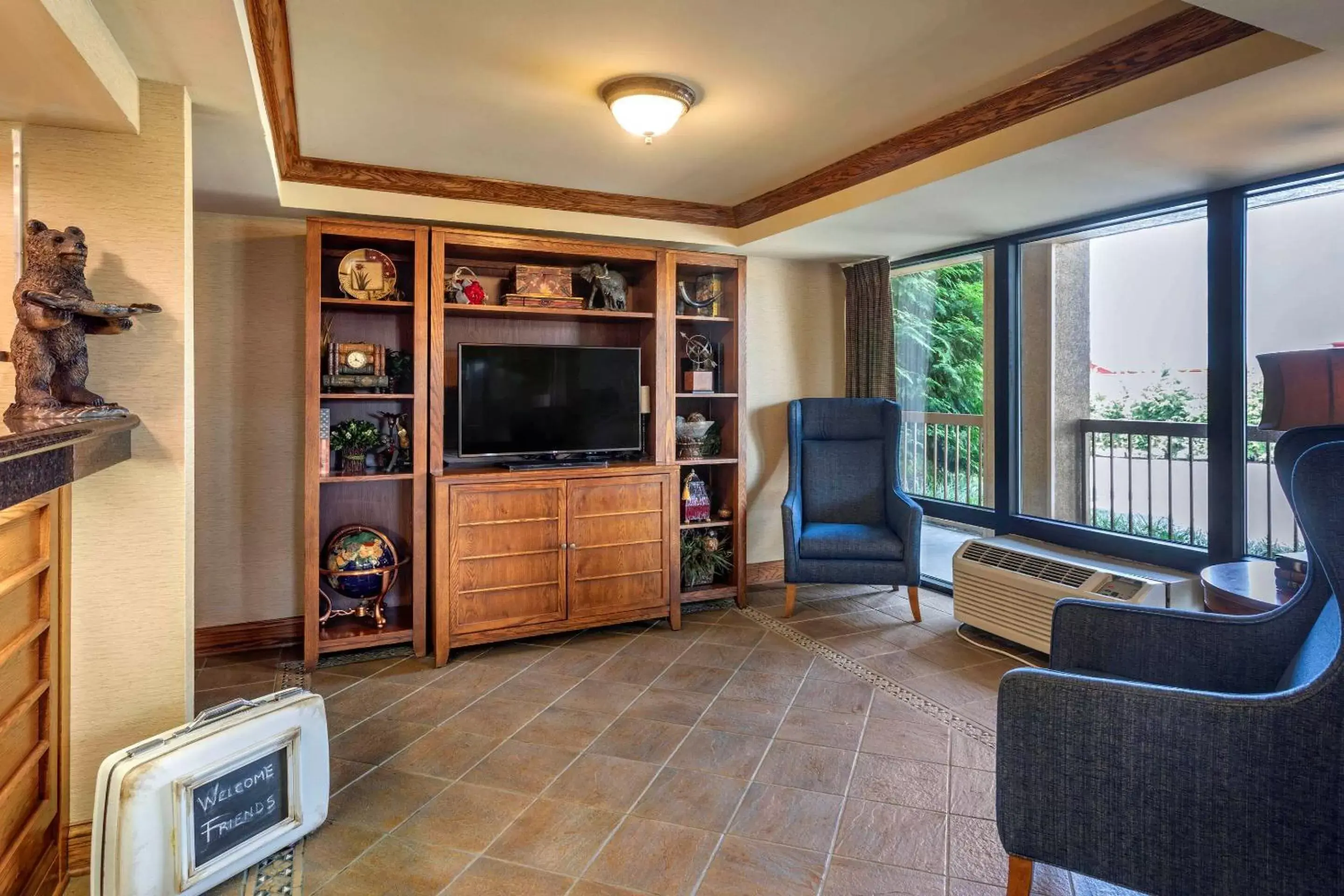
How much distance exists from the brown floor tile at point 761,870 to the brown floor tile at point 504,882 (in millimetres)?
388

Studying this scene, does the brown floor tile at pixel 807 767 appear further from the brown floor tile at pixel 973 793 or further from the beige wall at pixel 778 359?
the beige wall at pixel 778 359

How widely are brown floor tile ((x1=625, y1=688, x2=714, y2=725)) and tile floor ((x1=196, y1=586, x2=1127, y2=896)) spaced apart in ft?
0.04

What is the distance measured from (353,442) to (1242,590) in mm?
3564

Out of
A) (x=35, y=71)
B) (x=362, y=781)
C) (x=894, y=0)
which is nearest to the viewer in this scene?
(x=35, y=71)

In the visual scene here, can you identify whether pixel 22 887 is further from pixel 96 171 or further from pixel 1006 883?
pixel 1006 883

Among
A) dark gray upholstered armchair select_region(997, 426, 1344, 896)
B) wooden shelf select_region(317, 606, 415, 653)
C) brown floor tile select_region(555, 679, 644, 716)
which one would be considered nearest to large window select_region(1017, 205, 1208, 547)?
dark gray upholstered armchair select_region(997, 426, 1344, 896)

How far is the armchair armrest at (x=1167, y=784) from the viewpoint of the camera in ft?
4.21

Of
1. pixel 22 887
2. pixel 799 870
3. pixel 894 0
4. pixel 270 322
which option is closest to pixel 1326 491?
pixel 799 870

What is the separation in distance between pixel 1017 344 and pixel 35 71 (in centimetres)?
410

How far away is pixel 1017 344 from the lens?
392 cm

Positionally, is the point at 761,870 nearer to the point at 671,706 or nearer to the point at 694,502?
the point at 671,706

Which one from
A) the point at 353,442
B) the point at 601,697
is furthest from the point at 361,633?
the point at 601,697

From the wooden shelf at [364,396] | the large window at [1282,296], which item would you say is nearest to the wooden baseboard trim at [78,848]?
the wooden shelf at [364,396]

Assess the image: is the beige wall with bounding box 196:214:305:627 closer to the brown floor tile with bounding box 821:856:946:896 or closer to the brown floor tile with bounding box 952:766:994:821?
the brown floor tile with bounding box 821:856:946:896
